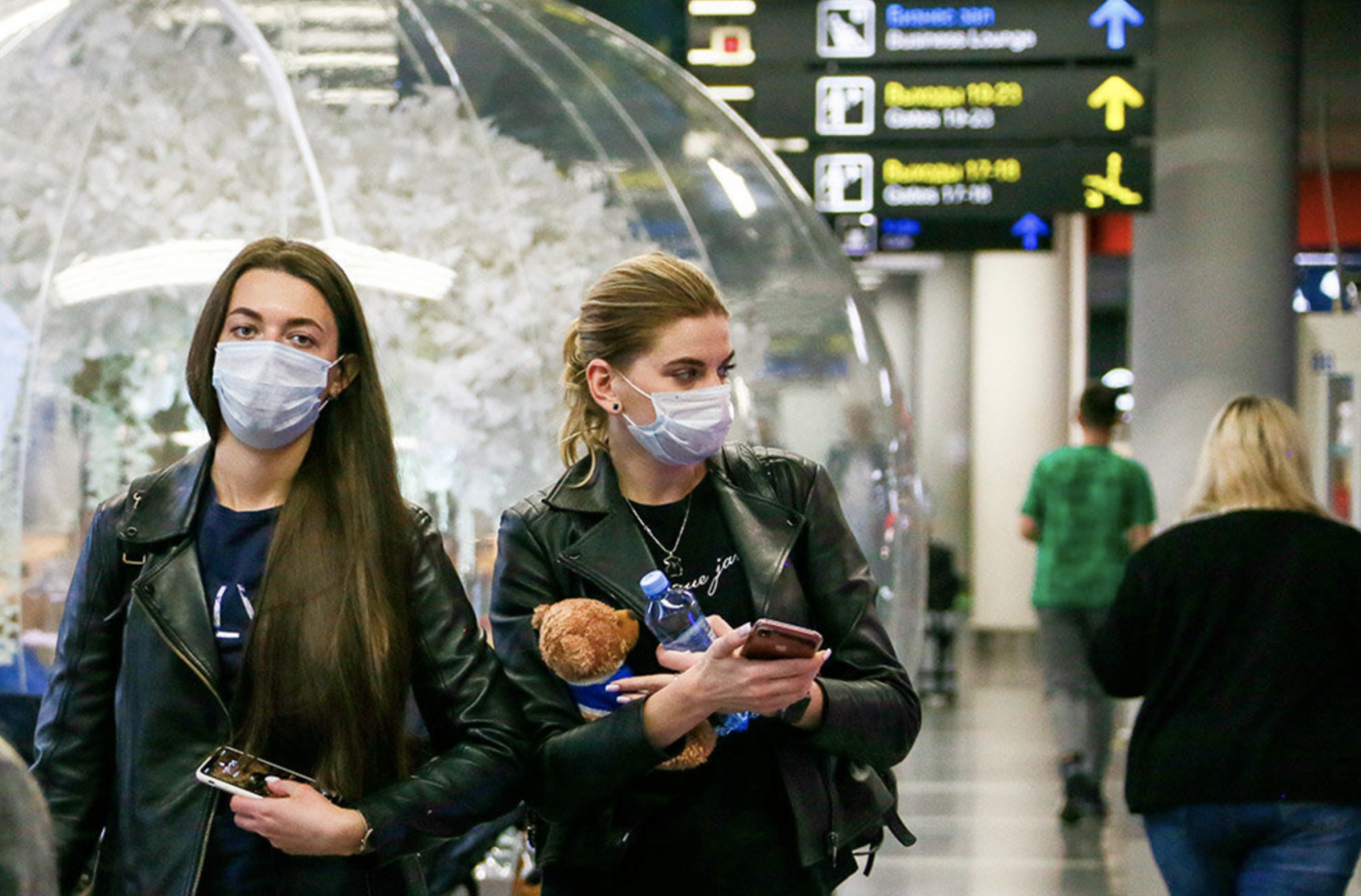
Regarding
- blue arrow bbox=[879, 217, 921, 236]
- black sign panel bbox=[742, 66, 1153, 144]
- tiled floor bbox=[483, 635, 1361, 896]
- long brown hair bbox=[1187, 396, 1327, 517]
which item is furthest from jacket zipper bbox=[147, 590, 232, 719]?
blue arrow bbox=[879, 217, 921, 236]

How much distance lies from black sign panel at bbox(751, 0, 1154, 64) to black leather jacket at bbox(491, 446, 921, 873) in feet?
18.5

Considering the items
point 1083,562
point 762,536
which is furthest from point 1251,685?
point 1083,562

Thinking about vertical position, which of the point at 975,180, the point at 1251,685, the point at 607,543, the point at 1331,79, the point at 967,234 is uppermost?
the point at 1331,79

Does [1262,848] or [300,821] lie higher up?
[300,821]

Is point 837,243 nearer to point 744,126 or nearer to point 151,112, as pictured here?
point 744,126

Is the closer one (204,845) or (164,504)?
(204,845)

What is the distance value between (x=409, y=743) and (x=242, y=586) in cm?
30

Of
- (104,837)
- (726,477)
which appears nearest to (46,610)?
(104,837)

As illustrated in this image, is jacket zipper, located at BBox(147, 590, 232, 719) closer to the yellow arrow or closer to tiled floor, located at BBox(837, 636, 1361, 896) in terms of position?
tiled floor, located at BBox(837, 636, 1361, 896)

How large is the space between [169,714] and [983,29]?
6275mm

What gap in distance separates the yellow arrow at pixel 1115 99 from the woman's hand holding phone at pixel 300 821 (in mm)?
6410

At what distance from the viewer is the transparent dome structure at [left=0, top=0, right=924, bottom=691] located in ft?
12.1

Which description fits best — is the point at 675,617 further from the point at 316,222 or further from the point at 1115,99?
the point at 1115,99

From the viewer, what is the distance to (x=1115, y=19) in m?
7.65
